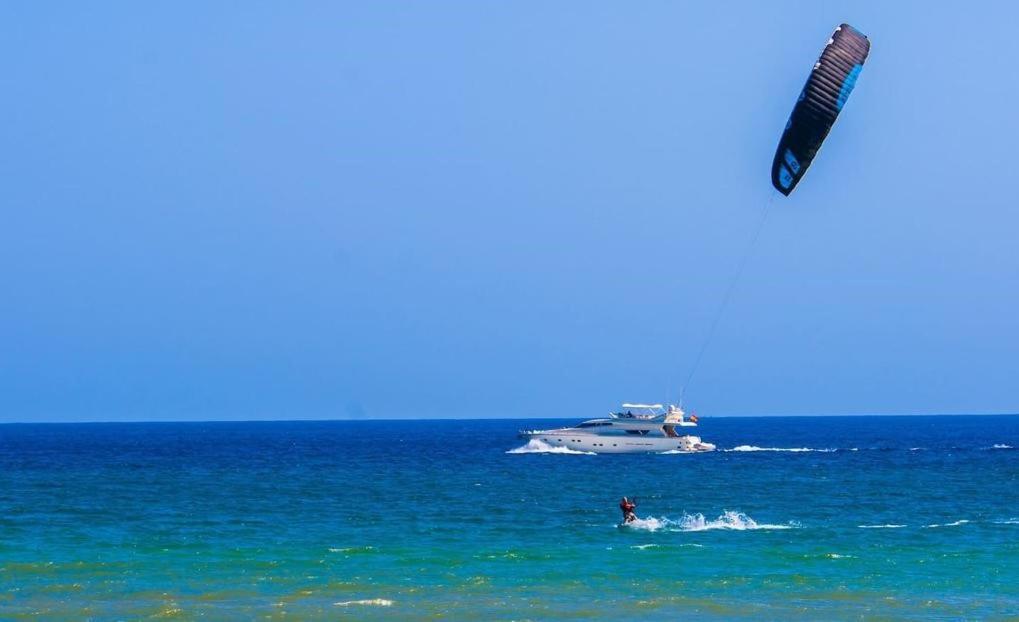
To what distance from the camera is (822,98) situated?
2809 centimetres

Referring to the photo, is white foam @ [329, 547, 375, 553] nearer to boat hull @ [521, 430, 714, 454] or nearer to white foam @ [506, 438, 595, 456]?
boat hull @ [521, 430, 714, 454]

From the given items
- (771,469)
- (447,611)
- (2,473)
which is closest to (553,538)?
(447,611)

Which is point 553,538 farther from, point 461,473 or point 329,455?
point 329,455

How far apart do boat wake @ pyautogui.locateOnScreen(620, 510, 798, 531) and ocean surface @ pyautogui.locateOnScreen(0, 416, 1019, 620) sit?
0.13m

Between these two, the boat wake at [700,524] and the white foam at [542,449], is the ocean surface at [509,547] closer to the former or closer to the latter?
the boat wake at [700,524]

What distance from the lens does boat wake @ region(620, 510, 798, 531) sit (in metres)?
41.6

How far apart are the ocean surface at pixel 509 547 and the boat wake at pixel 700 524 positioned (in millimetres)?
132

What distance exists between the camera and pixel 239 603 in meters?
28.5

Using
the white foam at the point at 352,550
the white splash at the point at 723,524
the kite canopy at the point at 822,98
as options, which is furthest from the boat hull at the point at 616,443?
the kite canopy at the point at 822,98

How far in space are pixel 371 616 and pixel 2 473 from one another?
189 ft

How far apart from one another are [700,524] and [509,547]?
740 cm

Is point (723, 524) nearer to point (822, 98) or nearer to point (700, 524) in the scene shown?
point (700, 524)

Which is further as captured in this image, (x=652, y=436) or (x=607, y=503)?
(x=652, y=436)

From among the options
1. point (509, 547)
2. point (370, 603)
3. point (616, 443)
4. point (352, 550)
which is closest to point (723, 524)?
point (509, 547)
